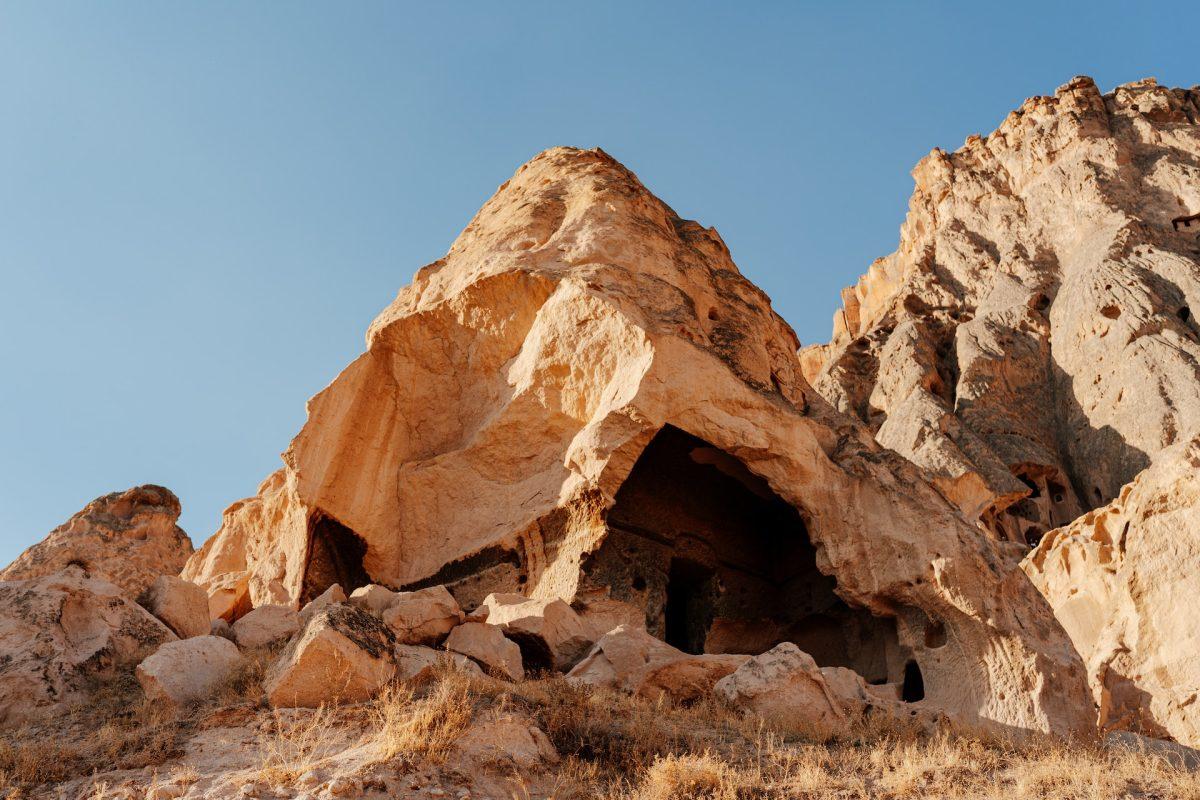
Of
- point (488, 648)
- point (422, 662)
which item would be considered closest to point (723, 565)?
point (488, 648)

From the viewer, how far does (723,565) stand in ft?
46.7

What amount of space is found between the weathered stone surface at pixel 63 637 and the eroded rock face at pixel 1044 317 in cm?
2148

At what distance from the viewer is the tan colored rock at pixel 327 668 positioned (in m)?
6.88

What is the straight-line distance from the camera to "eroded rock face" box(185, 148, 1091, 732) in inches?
467

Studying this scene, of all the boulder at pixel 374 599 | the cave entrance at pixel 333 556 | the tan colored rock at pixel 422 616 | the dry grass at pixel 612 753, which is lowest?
the dry grass at pixel 612 753

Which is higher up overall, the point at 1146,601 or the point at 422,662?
the point at 1146,601

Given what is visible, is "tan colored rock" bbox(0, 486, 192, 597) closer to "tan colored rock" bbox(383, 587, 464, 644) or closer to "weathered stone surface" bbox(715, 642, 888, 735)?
"tan colored rock" bbox(383, 587, 464, 644)

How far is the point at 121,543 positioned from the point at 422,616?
3634mm

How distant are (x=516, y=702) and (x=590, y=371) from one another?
656 centimetres

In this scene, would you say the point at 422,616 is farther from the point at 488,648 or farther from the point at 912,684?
the point at 912,684

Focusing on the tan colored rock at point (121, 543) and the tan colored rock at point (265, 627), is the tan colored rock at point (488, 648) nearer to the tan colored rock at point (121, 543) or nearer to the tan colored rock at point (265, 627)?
the tan colored rock at point (265, 627)

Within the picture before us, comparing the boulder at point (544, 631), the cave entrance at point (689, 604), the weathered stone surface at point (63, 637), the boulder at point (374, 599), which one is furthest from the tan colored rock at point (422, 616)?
the cave entrance at point (689, 604)

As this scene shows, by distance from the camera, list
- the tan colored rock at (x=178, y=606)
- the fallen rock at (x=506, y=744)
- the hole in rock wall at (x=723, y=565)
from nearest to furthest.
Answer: the fallen rock at (x=506, y=744) < the tan colored rock at (x=178, y=606) < the hole in rock wall at (x=723, y=565)

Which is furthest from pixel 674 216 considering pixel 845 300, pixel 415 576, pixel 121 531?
pixel 845 300
